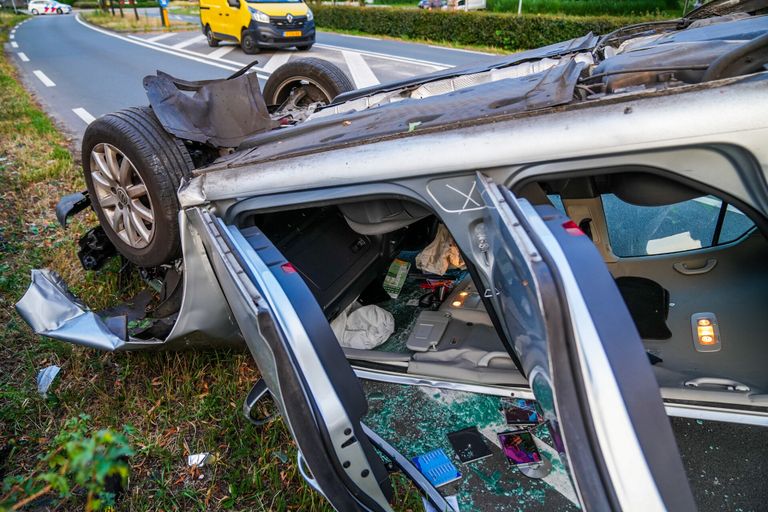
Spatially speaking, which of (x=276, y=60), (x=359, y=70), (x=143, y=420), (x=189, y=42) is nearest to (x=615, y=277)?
(x=143, y=420)

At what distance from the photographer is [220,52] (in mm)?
13719

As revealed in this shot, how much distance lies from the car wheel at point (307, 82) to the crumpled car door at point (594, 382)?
291 cm

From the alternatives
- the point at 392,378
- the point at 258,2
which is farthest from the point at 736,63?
the point at 258,2

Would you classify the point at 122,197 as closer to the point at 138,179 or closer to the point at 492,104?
the point at 138,179

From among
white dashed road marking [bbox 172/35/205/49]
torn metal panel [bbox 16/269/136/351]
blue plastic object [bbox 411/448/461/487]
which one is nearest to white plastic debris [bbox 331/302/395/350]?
blue plastic object [bbox 411/448/461/487]

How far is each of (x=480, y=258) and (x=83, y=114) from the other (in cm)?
844

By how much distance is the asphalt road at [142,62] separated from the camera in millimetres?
9180

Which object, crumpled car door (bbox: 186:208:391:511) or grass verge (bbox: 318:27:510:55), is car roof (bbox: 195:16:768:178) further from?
grass verge (bbox: 318:27:510:55)

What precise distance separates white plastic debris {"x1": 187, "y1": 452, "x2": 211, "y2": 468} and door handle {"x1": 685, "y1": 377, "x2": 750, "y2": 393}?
1.94 m

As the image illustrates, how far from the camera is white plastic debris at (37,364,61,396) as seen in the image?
2.78 metres

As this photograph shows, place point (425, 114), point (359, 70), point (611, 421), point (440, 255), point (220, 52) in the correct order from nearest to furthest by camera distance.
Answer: point (611, 421)
point (425, 114)
point (440, 255)
point (359, 70)
point (220, 52)

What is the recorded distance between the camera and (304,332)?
5.12 feet

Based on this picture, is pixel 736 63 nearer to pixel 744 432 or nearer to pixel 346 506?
pixel 744 432

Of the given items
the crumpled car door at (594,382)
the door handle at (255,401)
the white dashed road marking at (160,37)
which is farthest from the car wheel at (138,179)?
the white dashed road marking at (160,37)
